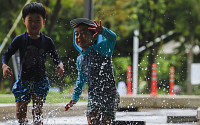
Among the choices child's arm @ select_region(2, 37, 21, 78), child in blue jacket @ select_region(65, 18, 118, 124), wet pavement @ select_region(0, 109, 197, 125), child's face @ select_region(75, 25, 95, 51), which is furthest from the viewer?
wet pavement @ select_region(0, 109, 197, 125)

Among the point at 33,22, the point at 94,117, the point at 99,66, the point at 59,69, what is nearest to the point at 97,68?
the point at 99,66

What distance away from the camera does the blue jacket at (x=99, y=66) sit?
4106 millimetres

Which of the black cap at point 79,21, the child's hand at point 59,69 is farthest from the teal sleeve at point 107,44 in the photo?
the child's hand at point 59,69

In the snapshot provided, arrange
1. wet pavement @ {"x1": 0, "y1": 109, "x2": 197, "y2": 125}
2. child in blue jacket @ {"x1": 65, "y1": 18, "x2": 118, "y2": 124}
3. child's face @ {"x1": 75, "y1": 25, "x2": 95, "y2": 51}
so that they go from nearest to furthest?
child in blue jacket @ {"x1": 65, "y1": 18, "x2": 118, "y2": 124} → child's face @ {"x1": 75, "y1": 25, "x2": 95, "y2": 51} → wet pavement @ {"x1": 0, "y1": 109, "x2": 197, "y2": 125}

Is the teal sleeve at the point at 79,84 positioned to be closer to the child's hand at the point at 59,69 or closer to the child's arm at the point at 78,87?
the child's arm at the point at 78,87

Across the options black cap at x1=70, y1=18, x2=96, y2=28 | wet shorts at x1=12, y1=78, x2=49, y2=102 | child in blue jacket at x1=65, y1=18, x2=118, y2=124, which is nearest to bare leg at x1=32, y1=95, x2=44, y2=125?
wet shorts at x1=12, y1=78, x2=49, y2=102

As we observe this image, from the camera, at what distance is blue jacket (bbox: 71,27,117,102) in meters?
4.11

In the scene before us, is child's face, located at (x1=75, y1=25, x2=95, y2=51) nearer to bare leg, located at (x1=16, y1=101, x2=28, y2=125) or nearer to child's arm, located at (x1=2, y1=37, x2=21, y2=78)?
child's arm, located at (x1=2, y1=37, x2=21, y2=78)

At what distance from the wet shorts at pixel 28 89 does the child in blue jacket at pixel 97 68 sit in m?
0.46

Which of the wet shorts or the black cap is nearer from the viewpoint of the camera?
the black cap

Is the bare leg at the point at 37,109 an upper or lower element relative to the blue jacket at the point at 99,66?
lower

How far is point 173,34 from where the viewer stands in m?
21.2

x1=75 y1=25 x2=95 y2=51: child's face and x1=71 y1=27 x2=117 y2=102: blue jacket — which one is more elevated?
x1=75 y1=25 x2=95 y2=51: child's face

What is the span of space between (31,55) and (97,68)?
34.3 inches
